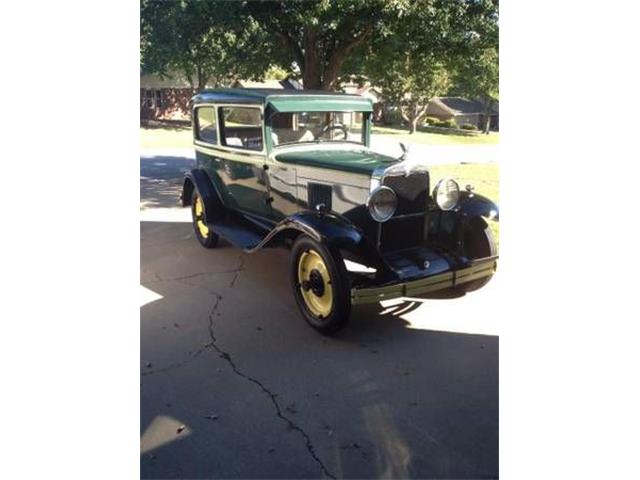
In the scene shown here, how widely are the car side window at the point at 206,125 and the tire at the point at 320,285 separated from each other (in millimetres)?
2090

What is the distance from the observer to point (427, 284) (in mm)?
3209

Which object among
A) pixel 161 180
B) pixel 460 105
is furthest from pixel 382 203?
pixel 161 180

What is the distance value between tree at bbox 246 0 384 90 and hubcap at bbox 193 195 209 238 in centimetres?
263

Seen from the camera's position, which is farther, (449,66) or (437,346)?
(449,66)

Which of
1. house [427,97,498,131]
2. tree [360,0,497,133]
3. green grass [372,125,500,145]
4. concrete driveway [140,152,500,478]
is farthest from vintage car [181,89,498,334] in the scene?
tree [360,0,497,133]

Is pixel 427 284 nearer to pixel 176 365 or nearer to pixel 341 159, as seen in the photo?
pixel 341 159

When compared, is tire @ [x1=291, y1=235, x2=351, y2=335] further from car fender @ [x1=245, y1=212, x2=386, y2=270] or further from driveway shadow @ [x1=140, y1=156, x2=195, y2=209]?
driveway shadow @ [x1=140, y1=156, x2=195, y2=209]

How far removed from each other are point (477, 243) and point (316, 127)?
1.75 meters

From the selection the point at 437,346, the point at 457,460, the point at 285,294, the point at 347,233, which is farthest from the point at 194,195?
the point at 457,460

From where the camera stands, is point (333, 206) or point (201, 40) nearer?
point (333, 206)

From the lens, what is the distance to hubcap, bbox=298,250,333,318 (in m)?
3.30

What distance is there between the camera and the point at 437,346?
311 cm
